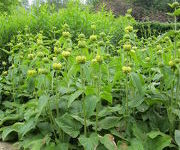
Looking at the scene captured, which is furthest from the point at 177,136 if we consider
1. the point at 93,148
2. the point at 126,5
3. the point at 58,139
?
the point at 126,5

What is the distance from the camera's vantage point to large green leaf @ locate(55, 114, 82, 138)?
1.90 metres

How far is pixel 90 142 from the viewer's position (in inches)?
69.2

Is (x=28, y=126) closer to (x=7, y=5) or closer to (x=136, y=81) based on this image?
(x=136, y=81)

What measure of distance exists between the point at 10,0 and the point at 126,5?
1015 cm

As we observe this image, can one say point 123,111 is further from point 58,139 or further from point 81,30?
point 81,30

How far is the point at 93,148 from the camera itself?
1720 millimetres

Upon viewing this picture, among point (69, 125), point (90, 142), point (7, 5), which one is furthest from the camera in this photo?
point (7, 5)

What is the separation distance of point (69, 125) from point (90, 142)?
248mm

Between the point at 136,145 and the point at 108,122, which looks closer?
the point at 136,145

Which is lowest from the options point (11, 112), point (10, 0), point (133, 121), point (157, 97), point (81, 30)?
point (11, 112)

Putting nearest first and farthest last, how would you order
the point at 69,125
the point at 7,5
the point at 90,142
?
the point at 90,142
the point at 69,125
the point at 7,5

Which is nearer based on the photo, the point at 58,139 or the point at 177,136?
the point at 177,136

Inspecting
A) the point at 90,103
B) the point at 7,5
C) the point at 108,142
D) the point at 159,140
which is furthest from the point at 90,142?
the point at 7,5

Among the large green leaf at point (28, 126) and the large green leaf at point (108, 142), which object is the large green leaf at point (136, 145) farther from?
the large green leaf at point (28, 126)
